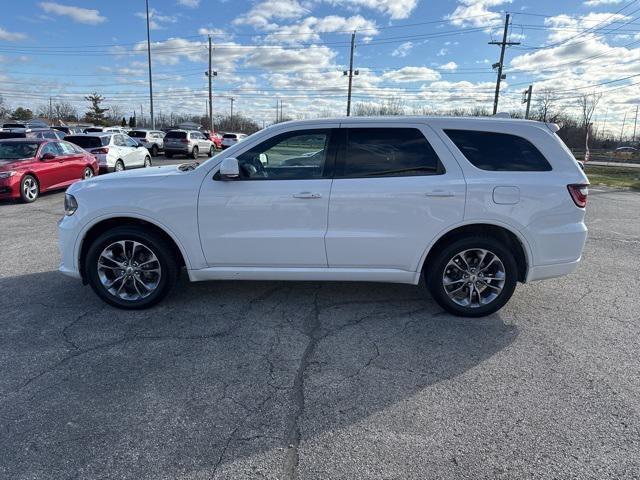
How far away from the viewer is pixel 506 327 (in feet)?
13.3

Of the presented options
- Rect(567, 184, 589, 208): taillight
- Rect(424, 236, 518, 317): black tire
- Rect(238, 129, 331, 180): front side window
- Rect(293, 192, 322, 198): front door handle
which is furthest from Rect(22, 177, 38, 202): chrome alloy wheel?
Rect(567, 184, 589, 208): taillight

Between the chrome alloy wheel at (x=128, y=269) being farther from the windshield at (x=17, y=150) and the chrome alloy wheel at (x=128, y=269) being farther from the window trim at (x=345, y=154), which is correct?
the windshield at (x=17, y=150)

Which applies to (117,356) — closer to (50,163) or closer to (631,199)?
(50,163)

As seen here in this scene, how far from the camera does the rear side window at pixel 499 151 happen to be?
13.2 feet

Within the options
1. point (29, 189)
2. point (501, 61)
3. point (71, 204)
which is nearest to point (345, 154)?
point (71, 204)

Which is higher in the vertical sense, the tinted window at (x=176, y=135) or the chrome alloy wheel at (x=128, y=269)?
the tinted window at (x=176, y=135)

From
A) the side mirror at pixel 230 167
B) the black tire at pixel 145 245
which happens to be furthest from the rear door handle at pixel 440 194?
the black tire at pixel 145 245

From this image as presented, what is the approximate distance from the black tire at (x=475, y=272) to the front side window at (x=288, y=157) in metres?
1.41

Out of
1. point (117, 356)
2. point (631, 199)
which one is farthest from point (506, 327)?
point (631, 199)

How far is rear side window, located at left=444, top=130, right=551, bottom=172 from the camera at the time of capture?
158 inches

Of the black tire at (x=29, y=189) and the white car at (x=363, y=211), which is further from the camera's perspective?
the black tire at (x=29, y=189)

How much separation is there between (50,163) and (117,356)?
401 inches

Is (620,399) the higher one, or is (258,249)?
(258,249)

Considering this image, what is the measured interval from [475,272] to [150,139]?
2693 centimetres
